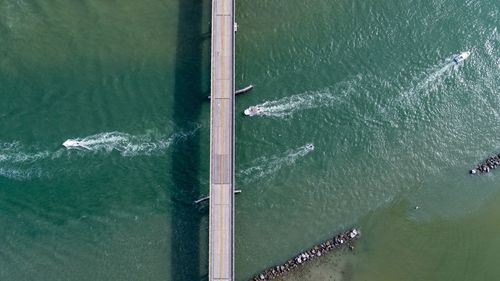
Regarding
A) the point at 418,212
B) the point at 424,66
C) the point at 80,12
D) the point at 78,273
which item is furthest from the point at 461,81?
the point at 78,273

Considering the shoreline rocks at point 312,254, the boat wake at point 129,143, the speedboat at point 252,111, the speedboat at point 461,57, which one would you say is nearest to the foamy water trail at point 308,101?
the speedboat at point 252,111

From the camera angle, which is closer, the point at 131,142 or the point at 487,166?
the point at 131,142

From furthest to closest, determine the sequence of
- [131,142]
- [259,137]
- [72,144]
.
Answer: [259,137]
[131,142]
[72,144]

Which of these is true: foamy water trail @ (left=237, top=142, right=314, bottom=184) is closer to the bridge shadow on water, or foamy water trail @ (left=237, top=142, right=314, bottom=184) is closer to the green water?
the green water

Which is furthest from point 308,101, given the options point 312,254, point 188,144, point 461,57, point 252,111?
point 461,57

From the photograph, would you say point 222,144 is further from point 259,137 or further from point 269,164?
point 269,164

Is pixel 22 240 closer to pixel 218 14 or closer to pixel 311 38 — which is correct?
pixel 218 14

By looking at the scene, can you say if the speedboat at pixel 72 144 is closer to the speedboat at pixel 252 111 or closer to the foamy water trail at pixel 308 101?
the speedboat at pixel 252 111

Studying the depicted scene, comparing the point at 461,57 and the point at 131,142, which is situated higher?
the point at 461,57

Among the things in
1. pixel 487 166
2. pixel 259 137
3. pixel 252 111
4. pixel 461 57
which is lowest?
pixel 487 166
